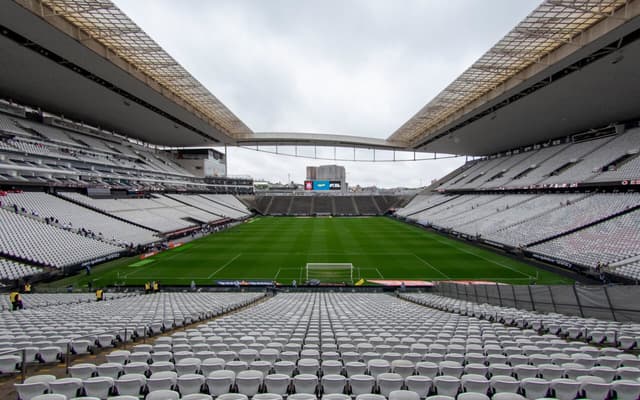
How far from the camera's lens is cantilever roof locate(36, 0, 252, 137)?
2433cm

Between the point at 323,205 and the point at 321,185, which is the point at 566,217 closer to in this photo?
the point at 321,185

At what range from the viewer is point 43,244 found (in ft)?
87.0

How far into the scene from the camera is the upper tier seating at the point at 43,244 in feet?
80.0

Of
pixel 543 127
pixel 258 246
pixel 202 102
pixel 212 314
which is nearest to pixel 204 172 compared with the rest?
pixel 202 102

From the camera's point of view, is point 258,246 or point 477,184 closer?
point 258,246

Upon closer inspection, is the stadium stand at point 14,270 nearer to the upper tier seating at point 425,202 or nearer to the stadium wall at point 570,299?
the stadium wall at point 570,299

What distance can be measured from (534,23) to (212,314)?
28.7m

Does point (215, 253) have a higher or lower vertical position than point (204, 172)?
lower

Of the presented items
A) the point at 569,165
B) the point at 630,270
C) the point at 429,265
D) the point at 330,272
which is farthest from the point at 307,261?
the point at 569,165

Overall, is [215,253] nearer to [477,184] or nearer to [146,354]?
[146,354]

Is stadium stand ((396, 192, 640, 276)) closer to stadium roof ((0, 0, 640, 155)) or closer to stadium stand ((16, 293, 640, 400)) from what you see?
stadium roof ((0, 0, 640, 155))

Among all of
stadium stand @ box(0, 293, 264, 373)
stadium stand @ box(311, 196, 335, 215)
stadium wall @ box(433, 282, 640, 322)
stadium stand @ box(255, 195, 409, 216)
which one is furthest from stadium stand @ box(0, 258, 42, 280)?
stadium stand @ box(311, 196, 335, 215)

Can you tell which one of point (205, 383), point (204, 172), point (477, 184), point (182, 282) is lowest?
point (182, 282)

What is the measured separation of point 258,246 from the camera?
39.9 meters
